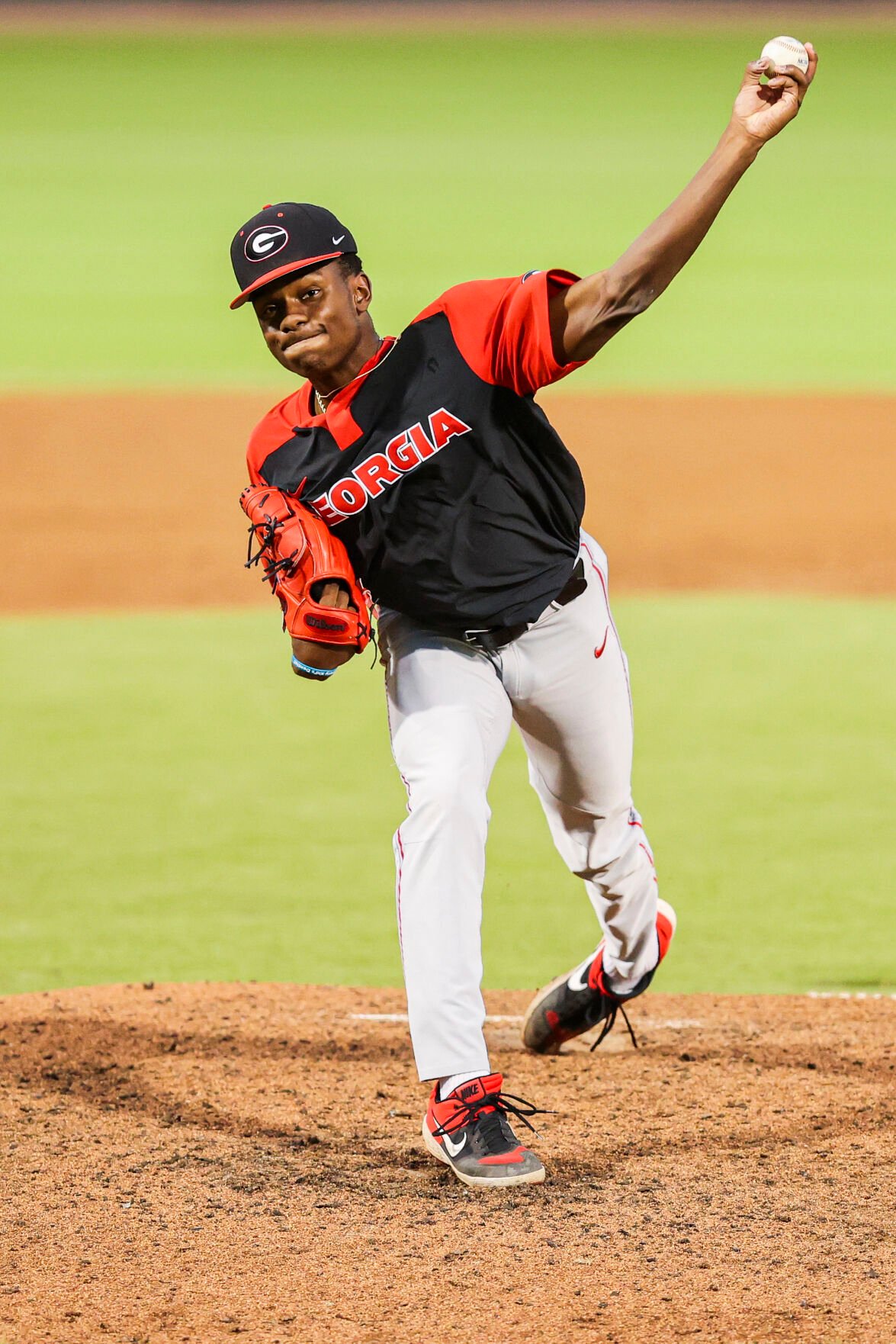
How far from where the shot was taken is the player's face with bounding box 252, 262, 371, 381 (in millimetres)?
3650

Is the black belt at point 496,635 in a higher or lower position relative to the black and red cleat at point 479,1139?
higher

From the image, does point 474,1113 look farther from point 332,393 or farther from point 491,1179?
point 332,393

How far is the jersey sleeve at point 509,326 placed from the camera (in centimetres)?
346

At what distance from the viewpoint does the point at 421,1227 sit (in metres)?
3.30

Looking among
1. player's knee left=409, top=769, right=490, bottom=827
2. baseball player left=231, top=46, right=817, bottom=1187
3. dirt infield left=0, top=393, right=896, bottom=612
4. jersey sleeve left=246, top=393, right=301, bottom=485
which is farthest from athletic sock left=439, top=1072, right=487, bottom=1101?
dirt infield left=0, top=393, right=896, bottom=612

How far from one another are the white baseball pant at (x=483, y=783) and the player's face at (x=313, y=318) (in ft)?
2.00

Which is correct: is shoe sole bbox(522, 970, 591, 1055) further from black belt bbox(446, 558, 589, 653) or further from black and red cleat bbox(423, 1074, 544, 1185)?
black belt bbox(446, 558, 589, 653)

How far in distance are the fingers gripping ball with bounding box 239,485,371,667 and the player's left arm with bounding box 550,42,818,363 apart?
2.46ft

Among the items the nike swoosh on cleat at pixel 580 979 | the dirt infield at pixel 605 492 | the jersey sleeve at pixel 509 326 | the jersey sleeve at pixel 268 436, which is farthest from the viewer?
the dirt infield at pixel 605 492

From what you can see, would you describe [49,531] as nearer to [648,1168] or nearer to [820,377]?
[820,377]

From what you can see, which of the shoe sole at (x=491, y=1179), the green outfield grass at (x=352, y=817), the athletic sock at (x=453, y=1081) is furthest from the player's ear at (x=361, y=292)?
the green outfield grass at (x=352, y=817)

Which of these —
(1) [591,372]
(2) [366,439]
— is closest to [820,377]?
(1) [591,372]

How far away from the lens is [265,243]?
362 cm

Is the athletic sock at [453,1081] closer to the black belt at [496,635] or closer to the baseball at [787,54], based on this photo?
the black belt at [496,635]
